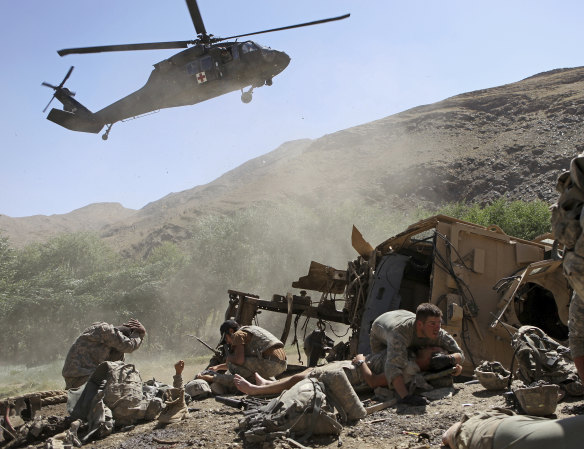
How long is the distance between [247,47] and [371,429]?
1173cm

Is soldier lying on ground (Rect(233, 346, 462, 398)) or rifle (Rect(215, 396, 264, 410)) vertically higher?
soldier lying on ground (Rect(233, 346, 462, 398))

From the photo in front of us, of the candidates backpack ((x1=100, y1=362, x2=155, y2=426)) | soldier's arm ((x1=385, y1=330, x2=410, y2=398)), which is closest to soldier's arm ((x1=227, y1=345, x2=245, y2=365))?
backpack ((x1=100, y1=362, x2=155, y2=426))

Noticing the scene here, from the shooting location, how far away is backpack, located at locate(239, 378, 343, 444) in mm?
4715

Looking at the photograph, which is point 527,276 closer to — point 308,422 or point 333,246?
point 308,422

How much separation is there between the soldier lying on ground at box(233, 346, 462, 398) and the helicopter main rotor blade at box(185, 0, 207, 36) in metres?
10.2

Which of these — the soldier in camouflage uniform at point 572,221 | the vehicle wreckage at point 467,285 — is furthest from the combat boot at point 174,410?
the soldier in camouflage uniform at point 572,221

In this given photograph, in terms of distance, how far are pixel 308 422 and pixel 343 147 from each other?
2904 inches

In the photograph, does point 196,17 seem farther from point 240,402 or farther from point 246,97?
point 240,402

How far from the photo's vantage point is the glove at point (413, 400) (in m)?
5.54

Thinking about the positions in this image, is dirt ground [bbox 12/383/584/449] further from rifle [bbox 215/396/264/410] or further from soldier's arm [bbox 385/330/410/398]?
soldier's arm [bbox 385/330/410/398]

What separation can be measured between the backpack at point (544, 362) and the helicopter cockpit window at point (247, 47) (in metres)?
11.1

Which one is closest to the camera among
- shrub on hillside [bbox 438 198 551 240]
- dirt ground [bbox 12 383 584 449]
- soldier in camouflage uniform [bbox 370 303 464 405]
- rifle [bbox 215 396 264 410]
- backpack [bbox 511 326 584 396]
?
dirt ground [bbox 12 383 584 449]

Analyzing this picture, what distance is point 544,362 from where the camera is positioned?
5.21 meters

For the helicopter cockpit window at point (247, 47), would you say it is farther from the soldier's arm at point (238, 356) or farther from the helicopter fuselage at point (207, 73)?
the soldier's arm at point (238, 356)
